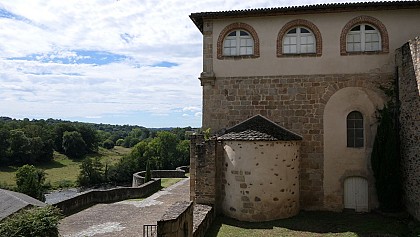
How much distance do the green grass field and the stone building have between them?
103 centimetres

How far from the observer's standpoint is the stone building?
13938 mm

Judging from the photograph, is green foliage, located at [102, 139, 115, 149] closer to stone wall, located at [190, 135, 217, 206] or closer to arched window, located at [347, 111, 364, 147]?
stone wall, located at [190, 135, 217, 206]

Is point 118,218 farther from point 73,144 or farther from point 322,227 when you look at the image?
point 73,144

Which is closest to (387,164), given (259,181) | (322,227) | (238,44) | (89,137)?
(322,227)

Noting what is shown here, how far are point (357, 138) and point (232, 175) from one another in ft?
18.5

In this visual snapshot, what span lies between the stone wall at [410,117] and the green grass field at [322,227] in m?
1.09

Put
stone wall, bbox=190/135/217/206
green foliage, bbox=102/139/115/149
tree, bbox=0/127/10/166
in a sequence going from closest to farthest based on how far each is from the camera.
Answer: stone wall, bbox=190/135/217/206
tree, bbox=0/127/10/166
green foliage, bbox=102/139/115/149

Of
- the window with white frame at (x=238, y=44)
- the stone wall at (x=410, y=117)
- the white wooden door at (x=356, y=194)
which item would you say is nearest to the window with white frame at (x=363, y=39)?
the stone wall at (x=410, y=117)

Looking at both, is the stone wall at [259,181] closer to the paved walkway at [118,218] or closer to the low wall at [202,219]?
the low wall at [202,219]

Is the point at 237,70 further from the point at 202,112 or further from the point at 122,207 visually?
the point at 122,207

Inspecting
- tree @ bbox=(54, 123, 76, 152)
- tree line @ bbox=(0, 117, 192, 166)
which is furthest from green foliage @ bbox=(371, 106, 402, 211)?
tree @ bbox=(54, 123, 76, 152)

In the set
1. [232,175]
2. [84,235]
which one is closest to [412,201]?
[232,175]

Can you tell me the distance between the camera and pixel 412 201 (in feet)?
42.3

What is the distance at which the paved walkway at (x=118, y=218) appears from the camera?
12484mm
